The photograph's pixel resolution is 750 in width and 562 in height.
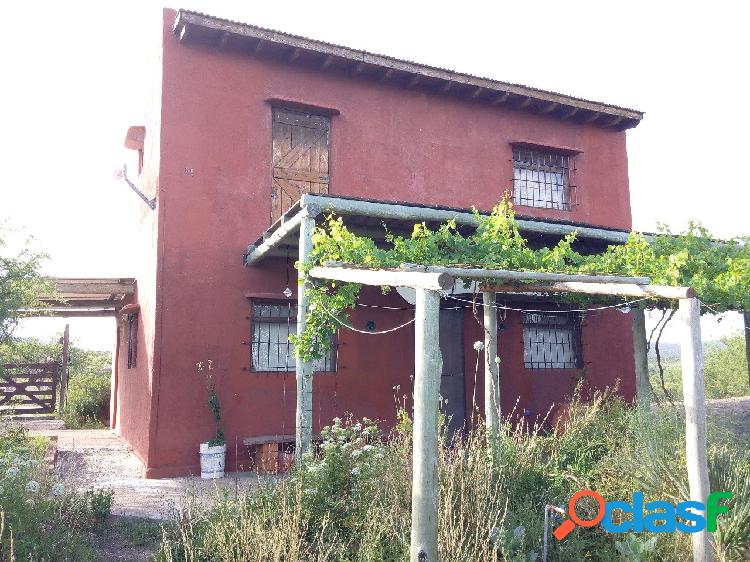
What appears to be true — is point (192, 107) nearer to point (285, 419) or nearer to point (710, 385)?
point (285, 419)

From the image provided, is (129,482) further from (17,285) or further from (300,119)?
(300,119)

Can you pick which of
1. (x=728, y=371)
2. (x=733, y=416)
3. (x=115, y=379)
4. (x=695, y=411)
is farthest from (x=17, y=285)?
(x=728, y=371)

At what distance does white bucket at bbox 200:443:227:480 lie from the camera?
Result: 311 inches

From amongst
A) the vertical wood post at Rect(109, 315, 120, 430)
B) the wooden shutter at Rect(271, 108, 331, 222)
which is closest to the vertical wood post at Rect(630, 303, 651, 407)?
the wooden shutter at Rect(271, 108, 331, 222)

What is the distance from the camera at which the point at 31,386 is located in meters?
14.4

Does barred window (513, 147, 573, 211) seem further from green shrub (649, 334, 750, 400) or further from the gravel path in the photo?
green shrub (649, 334, 750, 400)

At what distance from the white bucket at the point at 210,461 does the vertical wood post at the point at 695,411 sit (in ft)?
19.1

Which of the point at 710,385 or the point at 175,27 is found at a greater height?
the point at 175,27

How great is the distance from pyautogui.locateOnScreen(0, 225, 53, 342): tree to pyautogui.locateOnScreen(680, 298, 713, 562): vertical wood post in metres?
8.04

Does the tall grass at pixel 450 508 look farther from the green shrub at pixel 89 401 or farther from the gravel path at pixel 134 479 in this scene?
the green shrub at pixel 89 401

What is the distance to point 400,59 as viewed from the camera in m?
9.94

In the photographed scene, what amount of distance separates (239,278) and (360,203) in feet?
9.28

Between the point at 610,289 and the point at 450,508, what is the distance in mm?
2465

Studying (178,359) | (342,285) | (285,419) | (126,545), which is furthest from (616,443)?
(178,359)
